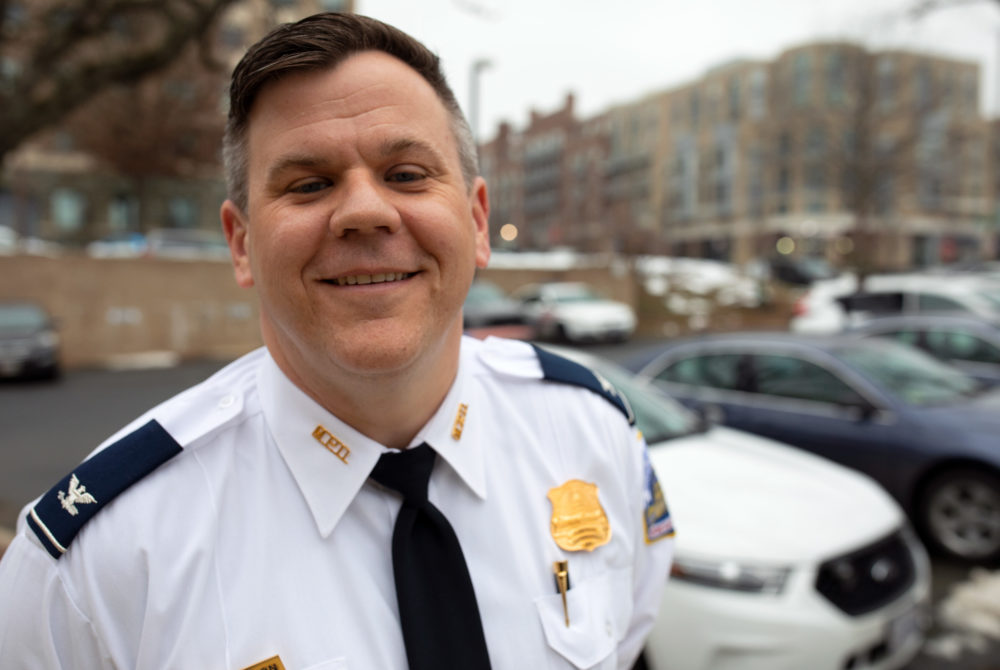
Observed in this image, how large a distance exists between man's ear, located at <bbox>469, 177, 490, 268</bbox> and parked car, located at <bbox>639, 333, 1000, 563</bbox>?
15.5ft

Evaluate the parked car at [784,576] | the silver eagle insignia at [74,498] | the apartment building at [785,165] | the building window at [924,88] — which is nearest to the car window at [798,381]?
the parked car at [784,576]

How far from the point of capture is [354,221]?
129 centimetres

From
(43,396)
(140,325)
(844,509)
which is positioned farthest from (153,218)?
(844,509)

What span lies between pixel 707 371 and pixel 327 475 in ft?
18.3

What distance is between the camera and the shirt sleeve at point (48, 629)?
1232 millimetres

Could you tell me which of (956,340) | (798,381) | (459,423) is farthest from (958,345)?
(459,423)

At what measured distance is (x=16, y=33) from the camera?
572cm

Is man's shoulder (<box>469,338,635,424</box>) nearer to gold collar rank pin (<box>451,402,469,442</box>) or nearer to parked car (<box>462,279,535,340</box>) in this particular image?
gold collar rank pin (<box>451,402,469,442</box>)

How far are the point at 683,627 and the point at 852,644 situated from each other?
0.72 metres

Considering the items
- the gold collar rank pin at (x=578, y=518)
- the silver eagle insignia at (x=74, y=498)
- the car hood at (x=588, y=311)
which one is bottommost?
the car hood at (x=588, y=311)

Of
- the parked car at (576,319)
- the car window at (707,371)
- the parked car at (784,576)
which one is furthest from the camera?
the parked car at (576,319)

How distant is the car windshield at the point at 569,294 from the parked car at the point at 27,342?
37.4ft

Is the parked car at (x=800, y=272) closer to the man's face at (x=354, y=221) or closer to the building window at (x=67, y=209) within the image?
the building window at (x=67, y=209)

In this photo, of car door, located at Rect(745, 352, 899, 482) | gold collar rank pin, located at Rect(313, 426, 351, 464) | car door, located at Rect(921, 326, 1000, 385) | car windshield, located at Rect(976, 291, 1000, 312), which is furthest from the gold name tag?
car windshield, located at Rect(976, 291, 1000, 312)
